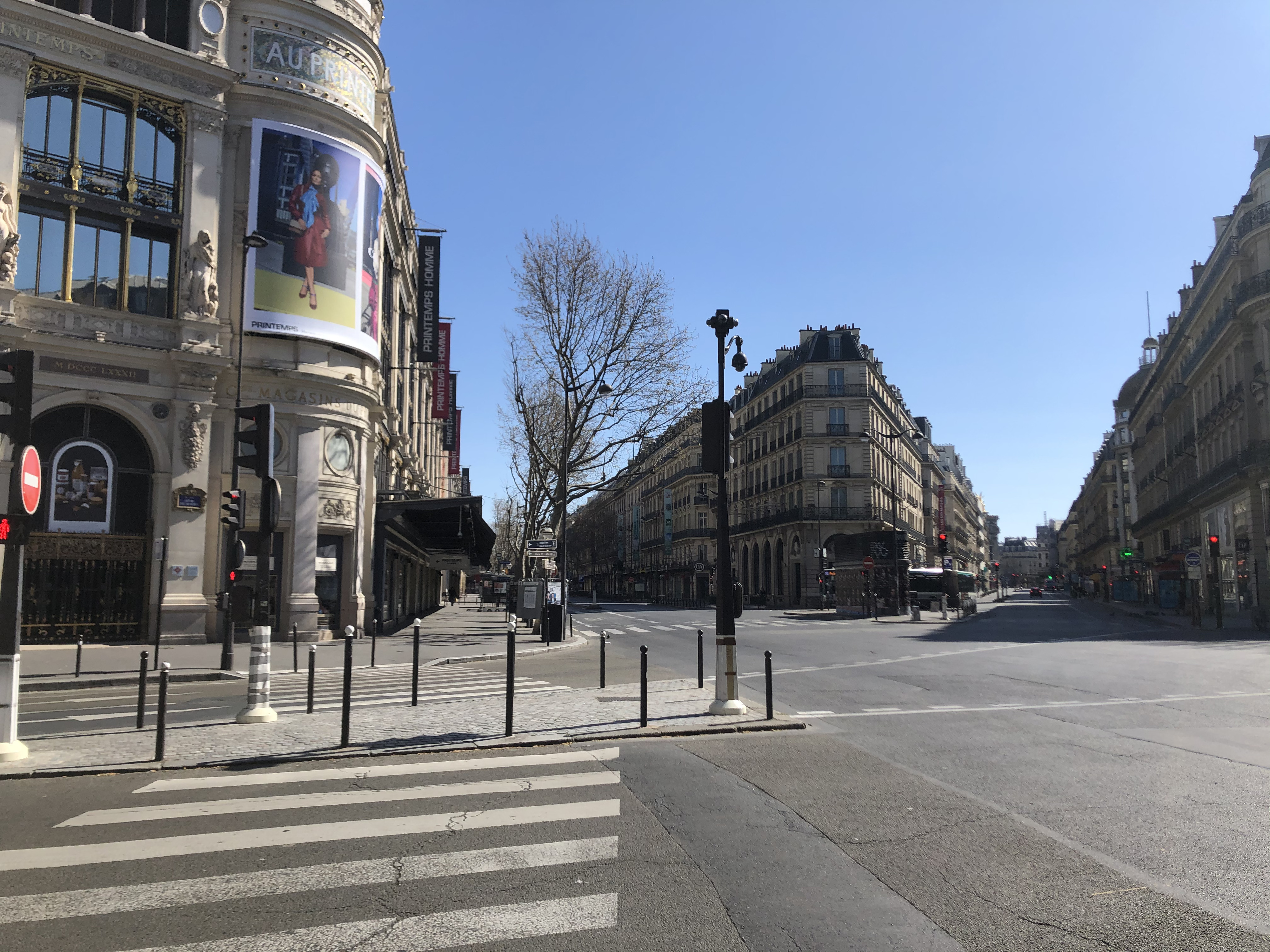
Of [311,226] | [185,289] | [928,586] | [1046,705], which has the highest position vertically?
[311,226]

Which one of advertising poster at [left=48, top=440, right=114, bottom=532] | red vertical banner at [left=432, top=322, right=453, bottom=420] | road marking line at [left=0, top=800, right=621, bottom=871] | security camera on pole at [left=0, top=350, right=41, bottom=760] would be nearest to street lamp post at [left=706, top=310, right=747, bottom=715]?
road marking line at [left=0, top=800, right=621, bottom=871]

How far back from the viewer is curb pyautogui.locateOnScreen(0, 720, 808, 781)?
8203 mm

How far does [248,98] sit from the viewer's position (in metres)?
26.1

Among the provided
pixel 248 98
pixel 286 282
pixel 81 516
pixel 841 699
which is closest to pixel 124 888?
pixel 841 699

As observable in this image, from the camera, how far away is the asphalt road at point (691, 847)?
4434 mm

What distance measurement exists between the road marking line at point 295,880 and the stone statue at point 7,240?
2231cm

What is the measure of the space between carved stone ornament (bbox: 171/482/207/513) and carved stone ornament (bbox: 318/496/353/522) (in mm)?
3157

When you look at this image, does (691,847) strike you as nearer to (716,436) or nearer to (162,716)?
(162,716)

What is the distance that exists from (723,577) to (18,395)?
797 centimetres

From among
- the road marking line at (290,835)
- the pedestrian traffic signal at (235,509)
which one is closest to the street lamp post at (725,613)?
the road marking line at (290,835)

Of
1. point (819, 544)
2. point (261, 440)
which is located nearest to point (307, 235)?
point (261, 440)

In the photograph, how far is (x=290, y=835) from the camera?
19.9 ft

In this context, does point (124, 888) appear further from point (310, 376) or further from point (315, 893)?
point (310, 376)

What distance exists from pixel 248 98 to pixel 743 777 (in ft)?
84.1
